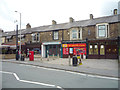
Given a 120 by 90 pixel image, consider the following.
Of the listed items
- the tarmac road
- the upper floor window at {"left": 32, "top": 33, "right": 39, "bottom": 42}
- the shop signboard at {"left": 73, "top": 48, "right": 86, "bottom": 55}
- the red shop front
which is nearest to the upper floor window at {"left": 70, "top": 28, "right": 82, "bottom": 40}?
the red shop front

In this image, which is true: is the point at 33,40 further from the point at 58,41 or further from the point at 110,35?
the point at 110,35

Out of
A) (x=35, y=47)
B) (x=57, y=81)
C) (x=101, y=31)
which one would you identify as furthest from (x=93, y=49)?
(x=57, y=81)

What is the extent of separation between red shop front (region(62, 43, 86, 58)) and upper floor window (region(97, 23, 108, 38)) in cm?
343

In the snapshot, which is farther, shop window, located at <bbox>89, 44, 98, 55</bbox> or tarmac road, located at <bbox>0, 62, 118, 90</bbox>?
shop window, located at <bbox>89, 44, 98, 55</bbox>

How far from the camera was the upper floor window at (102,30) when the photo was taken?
2009cm

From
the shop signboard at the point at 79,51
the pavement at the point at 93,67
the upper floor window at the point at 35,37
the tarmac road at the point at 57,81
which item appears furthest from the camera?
the upper floor window at the point at 35,37

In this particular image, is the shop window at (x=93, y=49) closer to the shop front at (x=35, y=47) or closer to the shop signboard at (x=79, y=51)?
the shop signboard at (x=79, y=51)

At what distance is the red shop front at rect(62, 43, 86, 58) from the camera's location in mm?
21206

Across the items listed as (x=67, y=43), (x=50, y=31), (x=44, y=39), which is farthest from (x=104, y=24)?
(x=44, y=39)

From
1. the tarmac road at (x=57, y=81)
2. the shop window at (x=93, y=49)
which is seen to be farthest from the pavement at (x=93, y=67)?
the shop window at (x=93, y=49)

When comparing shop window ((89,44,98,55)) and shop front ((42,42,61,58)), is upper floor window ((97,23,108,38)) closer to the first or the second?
shop window ((89,44,98,55))

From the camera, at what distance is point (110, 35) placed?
19.9m

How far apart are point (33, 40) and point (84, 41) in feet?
43.9

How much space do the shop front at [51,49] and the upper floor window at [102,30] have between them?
8.22 m
